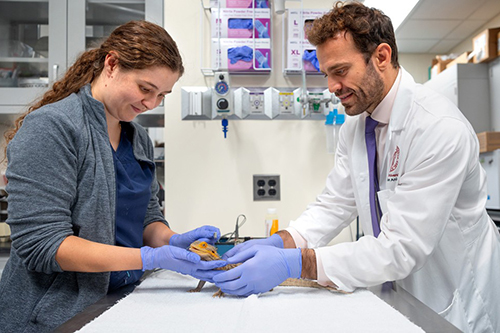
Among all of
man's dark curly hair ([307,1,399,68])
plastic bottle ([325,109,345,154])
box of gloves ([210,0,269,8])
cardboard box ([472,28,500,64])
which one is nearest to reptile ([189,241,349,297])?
man's dark curly hair ([307,1,399,68])

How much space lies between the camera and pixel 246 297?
1019 mm

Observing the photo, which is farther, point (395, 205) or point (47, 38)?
point (47, 38)

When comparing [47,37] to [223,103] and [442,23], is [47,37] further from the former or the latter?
[442,23]

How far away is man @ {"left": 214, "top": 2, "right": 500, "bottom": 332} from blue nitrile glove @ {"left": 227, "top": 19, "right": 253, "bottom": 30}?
3.09ft

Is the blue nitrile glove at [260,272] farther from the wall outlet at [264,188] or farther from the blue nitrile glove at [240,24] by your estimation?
the blue nitrile glove at [240,24]

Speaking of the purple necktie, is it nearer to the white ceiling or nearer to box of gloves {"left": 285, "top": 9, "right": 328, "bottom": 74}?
box of gloves {"left": 285, "top": 9, "right": 328, "bottom": 74}

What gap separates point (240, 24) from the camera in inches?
87.9

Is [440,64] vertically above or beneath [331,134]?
above

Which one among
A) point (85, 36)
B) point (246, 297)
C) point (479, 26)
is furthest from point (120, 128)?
point (479, 26)

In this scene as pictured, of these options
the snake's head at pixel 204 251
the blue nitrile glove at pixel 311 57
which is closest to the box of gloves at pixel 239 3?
the blue nitrile glove at pixel 311 57

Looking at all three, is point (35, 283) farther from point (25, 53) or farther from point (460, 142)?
point (25, 53)

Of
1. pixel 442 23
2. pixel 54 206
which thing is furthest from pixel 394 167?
pixel 442 23

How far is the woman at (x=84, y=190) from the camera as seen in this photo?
942 millimetres

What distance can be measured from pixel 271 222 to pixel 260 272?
3.81ft
